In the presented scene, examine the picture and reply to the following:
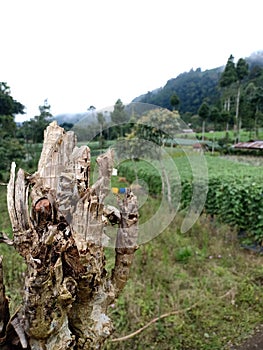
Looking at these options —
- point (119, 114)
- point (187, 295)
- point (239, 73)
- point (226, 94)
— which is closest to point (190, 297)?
point (187, 295)

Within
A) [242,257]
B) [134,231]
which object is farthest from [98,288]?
[242,257]

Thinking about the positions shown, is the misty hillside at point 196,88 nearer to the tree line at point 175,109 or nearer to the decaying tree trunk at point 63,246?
the tree line at point 175,109

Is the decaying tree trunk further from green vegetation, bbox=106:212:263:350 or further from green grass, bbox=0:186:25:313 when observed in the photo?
green grass, bbox=0:186:25:313

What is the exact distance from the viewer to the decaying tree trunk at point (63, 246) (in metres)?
0.87

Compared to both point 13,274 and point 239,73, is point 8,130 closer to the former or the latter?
point 13,274

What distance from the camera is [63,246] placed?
90 centimetres

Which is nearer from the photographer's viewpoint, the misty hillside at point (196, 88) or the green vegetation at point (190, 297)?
the green vegetation at point (190, 297)

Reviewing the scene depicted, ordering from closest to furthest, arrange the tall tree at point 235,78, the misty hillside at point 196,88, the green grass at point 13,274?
the green grass at point 13,274, the misty hillside at point 196,88, the tall tree at point 235,78

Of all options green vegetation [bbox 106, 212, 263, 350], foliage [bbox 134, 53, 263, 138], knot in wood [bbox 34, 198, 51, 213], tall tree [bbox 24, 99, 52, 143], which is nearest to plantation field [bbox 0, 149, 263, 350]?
green vegetation [bbox 106, 212, 263, 350]

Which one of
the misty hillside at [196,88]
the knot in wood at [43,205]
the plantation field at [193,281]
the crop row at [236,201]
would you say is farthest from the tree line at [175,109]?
the crop row at [236,201]

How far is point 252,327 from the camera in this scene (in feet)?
8.75

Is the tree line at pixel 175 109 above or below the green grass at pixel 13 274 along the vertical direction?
above

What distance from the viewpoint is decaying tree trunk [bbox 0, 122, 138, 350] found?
2.85ft

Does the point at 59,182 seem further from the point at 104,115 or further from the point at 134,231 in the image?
the point at 104,115
